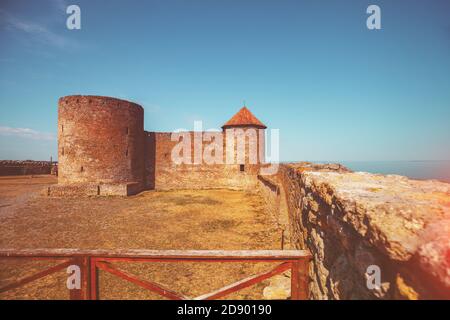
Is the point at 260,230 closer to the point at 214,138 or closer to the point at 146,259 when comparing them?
the point at 146,259

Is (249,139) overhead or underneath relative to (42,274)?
overhead

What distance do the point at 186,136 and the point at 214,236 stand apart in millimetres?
13304

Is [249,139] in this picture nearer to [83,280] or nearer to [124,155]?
[124,155]

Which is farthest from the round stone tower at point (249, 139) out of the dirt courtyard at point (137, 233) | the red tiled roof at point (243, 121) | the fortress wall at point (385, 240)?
the fortress wall at point (385, 240)

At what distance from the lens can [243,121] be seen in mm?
20406

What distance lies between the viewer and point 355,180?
8.53ft

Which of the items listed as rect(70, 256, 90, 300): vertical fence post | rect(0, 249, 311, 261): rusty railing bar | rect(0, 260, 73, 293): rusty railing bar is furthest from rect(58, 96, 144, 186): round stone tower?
Result: rect(70, 256, 90, 300): vertical fence post

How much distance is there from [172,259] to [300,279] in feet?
4.16

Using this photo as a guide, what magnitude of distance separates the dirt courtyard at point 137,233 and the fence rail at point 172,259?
2618 millimetres

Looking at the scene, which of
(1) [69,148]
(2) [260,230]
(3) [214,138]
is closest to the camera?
(2) [260,230]

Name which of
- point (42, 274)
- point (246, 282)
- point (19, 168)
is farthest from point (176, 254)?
point (19, 168)

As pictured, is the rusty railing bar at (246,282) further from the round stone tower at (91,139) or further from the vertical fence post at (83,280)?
the round stone tower at (91,139)

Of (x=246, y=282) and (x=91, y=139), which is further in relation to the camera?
(x=91, y=139)
